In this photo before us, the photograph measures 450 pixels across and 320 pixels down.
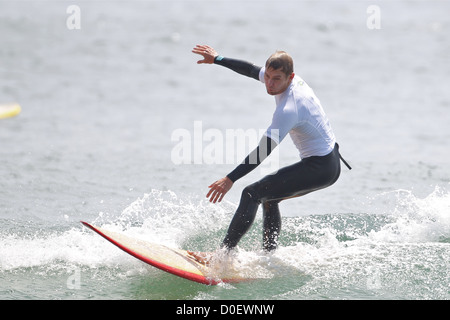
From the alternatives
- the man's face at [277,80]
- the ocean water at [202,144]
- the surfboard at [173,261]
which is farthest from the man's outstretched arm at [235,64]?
the surfboard at [173,261]

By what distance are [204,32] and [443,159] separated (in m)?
14.0

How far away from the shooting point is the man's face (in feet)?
22.6

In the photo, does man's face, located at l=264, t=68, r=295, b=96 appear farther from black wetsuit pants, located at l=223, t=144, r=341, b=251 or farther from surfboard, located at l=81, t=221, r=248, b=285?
surfboard, located at l=81, t=221, r=248, b=285

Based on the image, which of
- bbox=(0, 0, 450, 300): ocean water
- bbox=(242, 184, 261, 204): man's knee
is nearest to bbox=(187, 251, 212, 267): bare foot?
bbox=(0, 0, 450, 300): ocean water

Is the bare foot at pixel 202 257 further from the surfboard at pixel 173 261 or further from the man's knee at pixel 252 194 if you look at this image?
the man's knee at pixel 252 194

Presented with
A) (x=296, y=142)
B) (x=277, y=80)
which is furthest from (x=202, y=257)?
(x=277, y=80)

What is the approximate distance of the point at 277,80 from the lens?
691cm

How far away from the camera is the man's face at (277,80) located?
271 inches

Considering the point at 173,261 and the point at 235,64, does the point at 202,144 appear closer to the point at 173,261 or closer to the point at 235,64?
the point at 235,64

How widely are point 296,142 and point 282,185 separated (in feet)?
1.42
